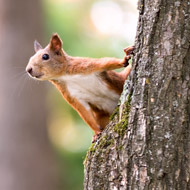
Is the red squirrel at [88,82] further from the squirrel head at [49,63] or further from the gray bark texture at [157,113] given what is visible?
the gray bark texture at [157,113]

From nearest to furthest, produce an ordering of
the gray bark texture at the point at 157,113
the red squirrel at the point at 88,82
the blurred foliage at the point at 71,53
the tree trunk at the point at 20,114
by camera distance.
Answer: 1. the gray bark texture at the point at 157,113
2. the red squirrel at the point at 88,82
3. the tree trunk at the point at 20,114
4. the blurred foliage at the point at 71,53

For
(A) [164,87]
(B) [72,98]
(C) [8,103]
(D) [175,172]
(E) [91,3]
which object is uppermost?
(E) [91,3]

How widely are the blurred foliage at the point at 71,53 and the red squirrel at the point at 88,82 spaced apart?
429 centimetres

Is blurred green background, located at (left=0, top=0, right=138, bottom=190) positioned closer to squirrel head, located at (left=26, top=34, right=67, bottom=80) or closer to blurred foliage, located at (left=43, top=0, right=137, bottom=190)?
blurred foliage, located at (left=43, top=0, right=137, bottom=190)

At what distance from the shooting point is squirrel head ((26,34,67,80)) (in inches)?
156

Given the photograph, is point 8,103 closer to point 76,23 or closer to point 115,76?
point 76,23

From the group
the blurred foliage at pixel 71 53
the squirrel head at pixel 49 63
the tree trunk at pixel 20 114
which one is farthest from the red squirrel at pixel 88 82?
the blurred foliage at pixel 71 53

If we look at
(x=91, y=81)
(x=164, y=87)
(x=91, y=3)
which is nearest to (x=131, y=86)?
(x=164, y=87)

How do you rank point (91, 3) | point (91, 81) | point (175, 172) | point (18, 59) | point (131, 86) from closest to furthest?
point (175, 172) < point (131, 86) < point (91, 81) < point (18, 59) < point (91, 3)

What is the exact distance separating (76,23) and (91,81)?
6.44 m

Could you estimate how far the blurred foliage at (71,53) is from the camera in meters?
8.83

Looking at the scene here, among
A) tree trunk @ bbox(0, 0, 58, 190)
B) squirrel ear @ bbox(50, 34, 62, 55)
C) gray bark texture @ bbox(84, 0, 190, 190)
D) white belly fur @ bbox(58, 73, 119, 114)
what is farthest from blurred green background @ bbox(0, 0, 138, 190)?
gray bark texture @ bbox(84, 0, 190, 190)

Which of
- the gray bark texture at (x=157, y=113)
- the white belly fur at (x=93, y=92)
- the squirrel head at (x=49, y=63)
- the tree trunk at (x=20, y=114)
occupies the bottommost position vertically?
the gray bark texture at (x=157, y=113)

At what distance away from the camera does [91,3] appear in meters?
10.8
